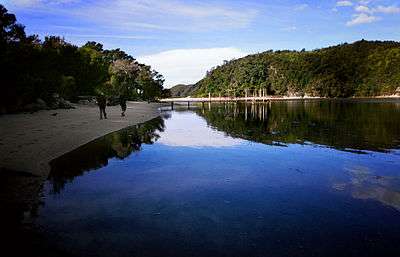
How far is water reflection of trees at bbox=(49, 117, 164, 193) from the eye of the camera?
42.4ft

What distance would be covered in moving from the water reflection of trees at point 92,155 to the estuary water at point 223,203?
64 mm

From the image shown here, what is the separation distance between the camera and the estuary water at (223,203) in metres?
7.17

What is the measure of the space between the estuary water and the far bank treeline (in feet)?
66.3

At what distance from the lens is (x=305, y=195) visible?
35.5 feet

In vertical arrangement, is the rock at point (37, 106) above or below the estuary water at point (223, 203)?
above

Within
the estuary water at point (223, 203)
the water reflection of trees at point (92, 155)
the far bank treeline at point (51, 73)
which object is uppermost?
the far bank treeline at point (51, 73)

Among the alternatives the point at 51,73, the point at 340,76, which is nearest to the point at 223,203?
the point at 51,73

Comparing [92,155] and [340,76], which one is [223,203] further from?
[340,76]

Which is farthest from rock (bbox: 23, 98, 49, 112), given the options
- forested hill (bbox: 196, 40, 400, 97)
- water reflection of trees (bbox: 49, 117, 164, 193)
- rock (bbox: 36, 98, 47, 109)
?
forested hill (bbox: 196, 40, 400, 97)

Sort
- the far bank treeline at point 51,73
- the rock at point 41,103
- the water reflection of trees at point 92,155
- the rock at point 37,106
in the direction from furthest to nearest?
the rock at point 41,103, the rock at point 37,106, the far bank treeline at point 51,73, the water reflection of trees at point 92,155

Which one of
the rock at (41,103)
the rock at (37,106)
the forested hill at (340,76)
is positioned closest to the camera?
the rock at (37,106)

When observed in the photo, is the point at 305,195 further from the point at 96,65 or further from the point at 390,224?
the point at 96,65

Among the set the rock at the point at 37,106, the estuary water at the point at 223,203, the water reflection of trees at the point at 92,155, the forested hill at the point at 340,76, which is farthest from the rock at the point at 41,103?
the forested hill at the point at 340,76

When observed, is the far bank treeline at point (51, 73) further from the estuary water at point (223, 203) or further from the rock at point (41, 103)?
the estuary water at point (223, 203)
